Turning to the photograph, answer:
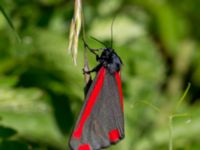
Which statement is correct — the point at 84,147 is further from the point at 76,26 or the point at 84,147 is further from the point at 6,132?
the point at 6,132

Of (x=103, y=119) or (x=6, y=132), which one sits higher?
(x=103, y=119)

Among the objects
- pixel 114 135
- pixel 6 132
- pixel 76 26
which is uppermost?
pixel 76 26

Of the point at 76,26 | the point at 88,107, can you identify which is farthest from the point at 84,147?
the point at 76,26

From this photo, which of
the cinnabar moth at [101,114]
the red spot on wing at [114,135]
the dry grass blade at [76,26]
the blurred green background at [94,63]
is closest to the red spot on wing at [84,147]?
the cinnabar moth at [101,114]

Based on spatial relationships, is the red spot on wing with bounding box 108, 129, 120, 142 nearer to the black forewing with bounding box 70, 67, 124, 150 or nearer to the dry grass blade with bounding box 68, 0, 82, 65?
the black forewing with bounding box 70, 67, 124, 150

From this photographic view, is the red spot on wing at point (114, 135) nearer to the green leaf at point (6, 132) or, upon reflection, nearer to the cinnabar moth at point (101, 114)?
the cinnabar moth at point (101, 114)

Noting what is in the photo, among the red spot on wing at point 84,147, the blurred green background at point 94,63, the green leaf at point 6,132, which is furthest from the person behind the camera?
the blurred green background at point 94,63
